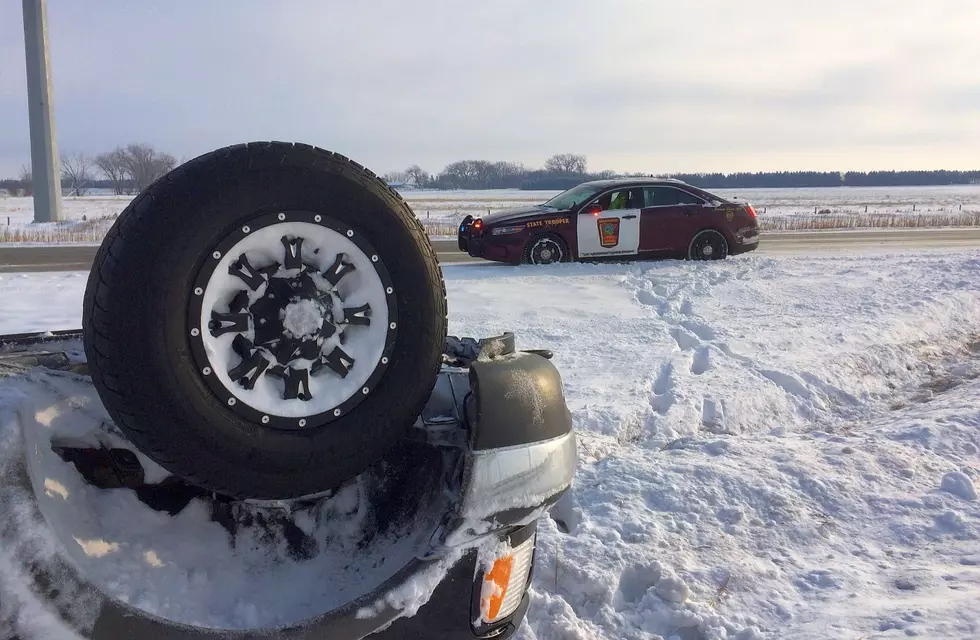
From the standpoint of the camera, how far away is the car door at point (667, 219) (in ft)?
38.1

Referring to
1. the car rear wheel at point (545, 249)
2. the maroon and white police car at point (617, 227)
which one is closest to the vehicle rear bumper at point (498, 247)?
the maroon and white police car at point (617, 227)

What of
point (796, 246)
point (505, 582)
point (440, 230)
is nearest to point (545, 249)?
point (796, 246)

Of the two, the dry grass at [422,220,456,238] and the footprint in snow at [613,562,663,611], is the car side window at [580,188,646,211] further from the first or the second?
the dry grass at [422,220,456,238]

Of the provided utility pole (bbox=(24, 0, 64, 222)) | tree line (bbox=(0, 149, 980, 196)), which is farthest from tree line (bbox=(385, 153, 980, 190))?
utility pole (bbox=(24, 0, 64, 222))

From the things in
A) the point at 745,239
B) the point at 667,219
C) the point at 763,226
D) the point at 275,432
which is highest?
the point at 667,219

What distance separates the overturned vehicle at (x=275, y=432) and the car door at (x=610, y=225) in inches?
383

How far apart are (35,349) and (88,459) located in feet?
3.21

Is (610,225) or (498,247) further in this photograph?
(610,225)

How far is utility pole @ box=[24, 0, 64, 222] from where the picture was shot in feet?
78.4

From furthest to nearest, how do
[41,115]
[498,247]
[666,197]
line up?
[41,115] → [666,197] → [498,247]

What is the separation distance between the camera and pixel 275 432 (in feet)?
5.24

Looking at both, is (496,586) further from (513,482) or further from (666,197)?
(666,197)

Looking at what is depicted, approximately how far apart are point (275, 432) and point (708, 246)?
11459 millimetres

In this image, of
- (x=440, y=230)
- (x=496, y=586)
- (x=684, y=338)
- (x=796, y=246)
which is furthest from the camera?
(x=440, y=230)
